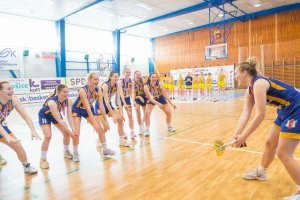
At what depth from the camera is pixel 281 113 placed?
265cm

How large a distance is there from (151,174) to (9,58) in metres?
16.2

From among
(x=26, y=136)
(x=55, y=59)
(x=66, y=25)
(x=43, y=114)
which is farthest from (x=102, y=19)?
(x=43, y=114)

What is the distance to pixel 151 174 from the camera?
11.5ft

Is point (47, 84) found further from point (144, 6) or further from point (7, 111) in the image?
point (7, 111)

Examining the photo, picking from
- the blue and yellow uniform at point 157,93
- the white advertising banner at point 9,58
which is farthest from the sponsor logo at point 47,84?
the blue and yellow uniform at point 157,93

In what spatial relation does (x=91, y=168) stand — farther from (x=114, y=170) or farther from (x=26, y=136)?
(x=26, y=136)

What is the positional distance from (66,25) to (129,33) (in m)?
6.57

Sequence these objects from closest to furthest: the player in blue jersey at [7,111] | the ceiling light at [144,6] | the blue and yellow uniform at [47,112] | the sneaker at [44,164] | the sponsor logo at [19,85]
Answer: the player in blue jersey at [7,111], the sneaker at [44,164], the blue and yellow uniform at [47,112], the sponsor logo at [19,85], the ceiling light at [144,6]

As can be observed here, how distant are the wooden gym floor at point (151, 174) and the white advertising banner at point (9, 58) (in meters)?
12.7

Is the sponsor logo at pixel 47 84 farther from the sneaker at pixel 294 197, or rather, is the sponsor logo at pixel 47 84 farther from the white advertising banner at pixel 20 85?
the sneaker at pixel 294 197

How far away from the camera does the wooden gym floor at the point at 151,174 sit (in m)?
2.92

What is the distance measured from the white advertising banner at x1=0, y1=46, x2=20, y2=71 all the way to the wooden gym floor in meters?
12.7

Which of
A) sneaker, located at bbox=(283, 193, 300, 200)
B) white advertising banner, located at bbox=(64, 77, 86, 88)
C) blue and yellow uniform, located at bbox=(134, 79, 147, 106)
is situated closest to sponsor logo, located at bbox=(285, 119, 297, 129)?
sneaker, located at bbox=(283, 193, 300, 200)

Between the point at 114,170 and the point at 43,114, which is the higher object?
the point at 43,114
